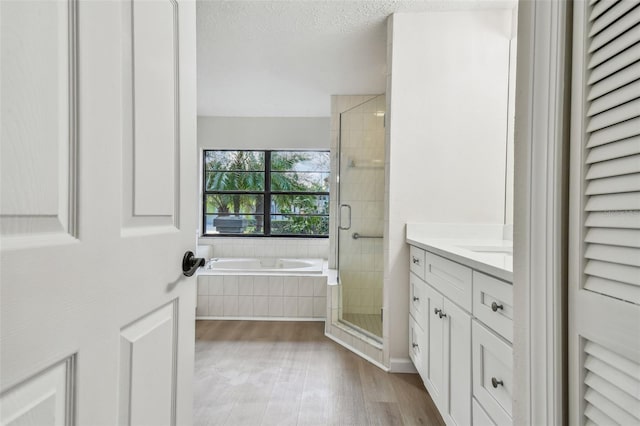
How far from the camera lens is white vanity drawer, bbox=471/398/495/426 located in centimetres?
116

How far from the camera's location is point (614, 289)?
0.46 m

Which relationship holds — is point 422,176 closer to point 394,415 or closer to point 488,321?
point 488,321

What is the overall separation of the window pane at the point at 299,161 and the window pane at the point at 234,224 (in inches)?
30.5

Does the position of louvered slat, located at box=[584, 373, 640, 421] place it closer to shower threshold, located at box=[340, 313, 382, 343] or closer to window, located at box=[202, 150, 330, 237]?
shower threshold, located at box=[340, 313, 382, 343]

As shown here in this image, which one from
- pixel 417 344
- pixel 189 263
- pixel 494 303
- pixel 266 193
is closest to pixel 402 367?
pixel 417 344

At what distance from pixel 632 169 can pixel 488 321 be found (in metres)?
0.86

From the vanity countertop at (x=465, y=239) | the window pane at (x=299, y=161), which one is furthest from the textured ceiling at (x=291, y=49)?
the vanity countertop at (x=465, y=239)

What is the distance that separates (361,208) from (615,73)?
289cm

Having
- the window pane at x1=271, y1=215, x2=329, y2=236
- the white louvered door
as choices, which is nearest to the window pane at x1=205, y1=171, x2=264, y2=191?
the window pane at x1=271, y1=215, x2=329, y2=236

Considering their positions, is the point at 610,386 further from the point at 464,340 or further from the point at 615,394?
the point at 464,340

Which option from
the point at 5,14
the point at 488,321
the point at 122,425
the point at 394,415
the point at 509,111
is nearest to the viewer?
the point at 5,14

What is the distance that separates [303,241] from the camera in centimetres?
450

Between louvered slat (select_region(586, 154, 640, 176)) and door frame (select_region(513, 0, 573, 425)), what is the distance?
0.05 meters

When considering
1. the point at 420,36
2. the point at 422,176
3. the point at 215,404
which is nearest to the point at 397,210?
the point at 422,176
